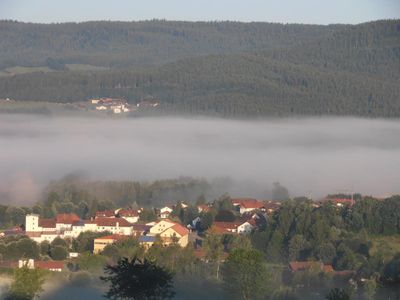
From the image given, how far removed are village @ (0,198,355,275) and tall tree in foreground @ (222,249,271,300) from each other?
350 centimetres

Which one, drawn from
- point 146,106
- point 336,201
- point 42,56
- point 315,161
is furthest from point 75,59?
point 336,201

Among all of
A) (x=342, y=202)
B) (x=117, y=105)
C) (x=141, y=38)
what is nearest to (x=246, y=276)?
(x=342, y=202)

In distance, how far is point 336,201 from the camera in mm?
38938

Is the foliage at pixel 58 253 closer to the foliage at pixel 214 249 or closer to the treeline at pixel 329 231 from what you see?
the foliage at pixel 214 249

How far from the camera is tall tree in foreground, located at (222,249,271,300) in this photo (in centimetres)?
2277

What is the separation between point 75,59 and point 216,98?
27.9 m

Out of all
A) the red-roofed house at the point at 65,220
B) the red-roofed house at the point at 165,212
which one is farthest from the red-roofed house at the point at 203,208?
the red-roofed house at the point at 65,220

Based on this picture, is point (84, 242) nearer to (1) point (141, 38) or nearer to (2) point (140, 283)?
(2) point (140, 283)

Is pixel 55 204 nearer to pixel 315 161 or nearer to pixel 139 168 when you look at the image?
pixel 139 168

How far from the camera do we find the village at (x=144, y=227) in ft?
98.4

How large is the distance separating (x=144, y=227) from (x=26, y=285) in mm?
12075

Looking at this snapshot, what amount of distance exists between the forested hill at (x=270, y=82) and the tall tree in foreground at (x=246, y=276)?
49046mm

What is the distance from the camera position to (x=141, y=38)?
11912cm

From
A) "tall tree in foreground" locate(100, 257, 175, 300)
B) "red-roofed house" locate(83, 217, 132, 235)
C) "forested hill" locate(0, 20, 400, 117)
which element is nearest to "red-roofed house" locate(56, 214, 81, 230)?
"red-roofed house" locate(83, 217, 132, 235)
